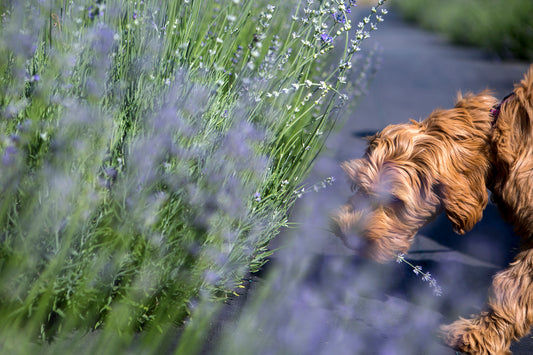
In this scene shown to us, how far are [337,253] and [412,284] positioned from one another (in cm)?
54

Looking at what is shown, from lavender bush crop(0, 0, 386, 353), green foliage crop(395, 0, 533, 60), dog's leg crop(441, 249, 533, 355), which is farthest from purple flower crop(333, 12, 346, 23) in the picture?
green foliage crop(395, 0, 533, 60)

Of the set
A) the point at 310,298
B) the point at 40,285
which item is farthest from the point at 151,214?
the point at 310,298

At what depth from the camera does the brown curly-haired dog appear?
8.23 ft

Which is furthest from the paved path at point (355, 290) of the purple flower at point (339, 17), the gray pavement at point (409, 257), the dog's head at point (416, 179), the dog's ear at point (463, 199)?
the purple flower at point (339, 17)

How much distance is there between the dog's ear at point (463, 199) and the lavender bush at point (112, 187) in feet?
3.20

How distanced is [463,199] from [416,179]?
26cm

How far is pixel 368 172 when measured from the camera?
273 centimetres

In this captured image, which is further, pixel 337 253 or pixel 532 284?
pixel 337 253

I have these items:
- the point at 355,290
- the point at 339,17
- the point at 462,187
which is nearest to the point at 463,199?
the point at 462,187

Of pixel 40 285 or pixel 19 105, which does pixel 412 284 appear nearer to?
pixel 40 285

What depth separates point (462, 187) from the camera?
2.59 metres

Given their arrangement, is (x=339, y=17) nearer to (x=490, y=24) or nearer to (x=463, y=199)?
(x=463, y=199)

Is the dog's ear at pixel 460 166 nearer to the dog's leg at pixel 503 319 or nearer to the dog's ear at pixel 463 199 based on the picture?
the dog's ear at pixel 463 199

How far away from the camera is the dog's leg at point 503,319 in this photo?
8.16ft
